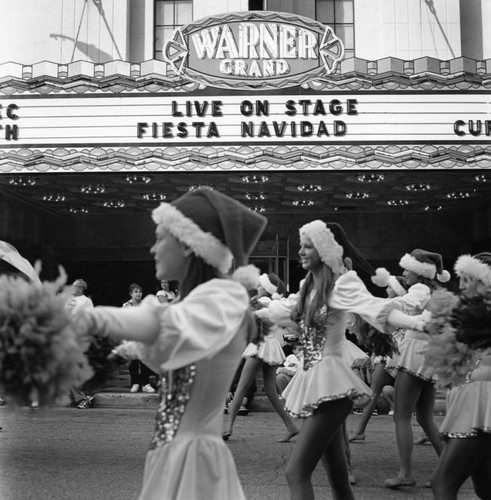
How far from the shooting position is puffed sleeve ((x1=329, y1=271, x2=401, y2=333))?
443 cm

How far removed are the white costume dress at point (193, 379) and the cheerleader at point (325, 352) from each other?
1.61 metres


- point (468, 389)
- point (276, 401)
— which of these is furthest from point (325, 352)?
point (276, 401)

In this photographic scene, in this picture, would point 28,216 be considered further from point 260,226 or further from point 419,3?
point 260,226

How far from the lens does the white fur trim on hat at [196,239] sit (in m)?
3.00

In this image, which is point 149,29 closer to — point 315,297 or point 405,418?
point 405,418

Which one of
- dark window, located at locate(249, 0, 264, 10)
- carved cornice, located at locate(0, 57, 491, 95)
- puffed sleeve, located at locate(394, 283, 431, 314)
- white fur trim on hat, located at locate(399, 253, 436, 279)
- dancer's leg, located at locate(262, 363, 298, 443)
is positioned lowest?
dancer's leg, located at locate(262, 363, 298, 443)

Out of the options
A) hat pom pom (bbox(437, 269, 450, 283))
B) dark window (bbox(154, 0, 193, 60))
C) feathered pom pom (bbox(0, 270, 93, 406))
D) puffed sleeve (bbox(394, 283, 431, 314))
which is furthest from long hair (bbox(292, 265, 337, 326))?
dark window (bbox(154, 0, 193, 60))

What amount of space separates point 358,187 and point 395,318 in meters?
13.0

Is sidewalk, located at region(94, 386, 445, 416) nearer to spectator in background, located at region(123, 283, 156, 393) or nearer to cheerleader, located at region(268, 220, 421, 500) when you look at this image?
spectator in background, located at region(123, 283, 156, 393)

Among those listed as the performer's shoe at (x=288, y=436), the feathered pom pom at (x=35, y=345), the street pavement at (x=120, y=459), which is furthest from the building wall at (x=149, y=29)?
the feathered pom pom at (x=35, y=345)

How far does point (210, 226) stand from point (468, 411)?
2.40 meters

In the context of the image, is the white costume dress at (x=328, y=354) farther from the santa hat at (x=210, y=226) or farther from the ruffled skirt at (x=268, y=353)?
the ruffled skirt at (x=268, y=353)

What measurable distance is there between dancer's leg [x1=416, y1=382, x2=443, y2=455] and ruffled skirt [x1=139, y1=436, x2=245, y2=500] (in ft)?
13.5

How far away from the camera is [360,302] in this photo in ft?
15.6
